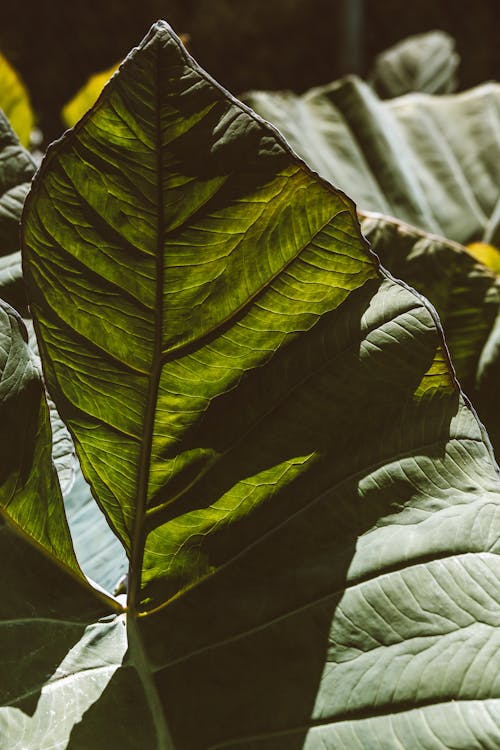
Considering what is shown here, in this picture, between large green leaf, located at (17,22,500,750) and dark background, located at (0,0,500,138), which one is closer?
large green leaf, located at (17,22,500,750)

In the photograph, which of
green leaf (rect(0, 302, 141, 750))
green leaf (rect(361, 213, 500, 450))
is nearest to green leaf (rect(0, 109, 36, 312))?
green leaf (rect(0, 302, 141, 750))

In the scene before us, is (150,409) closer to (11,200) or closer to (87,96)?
(11,200)

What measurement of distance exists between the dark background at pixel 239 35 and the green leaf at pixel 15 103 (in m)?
2.54

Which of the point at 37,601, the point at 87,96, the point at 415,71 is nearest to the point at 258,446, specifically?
the point at 37,601

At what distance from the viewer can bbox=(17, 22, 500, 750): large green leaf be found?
0.42 metres

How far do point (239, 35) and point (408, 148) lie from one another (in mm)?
2429

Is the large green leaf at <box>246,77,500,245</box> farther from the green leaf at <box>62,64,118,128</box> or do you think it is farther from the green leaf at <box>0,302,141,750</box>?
the green leaf at <box>0,302,141,750</box>

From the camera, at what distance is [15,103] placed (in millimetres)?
920

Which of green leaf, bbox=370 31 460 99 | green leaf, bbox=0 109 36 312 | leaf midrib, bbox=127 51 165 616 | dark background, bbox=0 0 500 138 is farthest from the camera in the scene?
dark background, bbox=0 0 500 138

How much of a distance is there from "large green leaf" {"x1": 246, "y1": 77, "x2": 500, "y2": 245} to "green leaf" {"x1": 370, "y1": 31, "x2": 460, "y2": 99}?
184mm

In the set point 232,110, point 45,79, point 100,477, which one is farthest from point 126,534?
point 45,79

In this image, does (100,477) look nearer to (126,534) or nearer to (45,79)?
(126,534)

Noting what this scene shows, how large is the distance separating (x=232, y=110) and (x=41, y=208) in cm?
12

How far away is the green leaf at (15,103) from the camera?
0.90 meters
